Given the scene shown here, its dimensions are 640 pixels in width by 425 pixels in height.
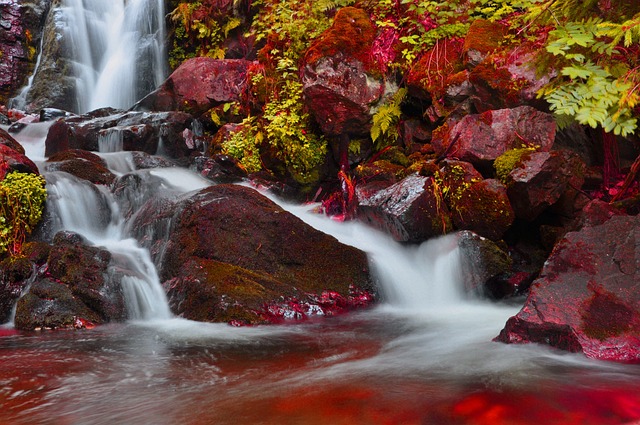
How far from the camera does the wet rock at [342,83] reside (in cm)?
842

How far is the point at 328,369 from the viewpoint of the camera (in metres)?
3.75

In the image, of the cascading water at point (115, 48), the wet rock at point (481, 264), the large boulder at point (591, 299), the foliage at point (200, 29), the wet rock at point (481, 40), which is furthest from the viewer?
the cascading water at point (115, 48)

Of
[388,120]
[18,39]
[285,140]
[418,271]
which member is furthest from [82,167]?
[18,39]

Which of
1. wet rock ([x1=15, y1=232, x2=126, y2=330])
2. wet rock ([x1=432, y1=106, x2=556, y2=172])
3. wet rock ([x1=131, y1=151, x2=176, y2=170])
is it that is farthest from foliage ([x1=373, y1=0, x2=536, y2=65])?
wet rock ([x1=15, y1=232, x2=126, y2=330])

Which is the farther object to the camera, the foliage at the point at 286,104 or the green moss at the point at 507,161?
the foliage at the point at 286,104

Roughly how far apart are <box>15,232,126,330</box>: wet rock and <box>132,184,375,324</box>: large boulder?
639 millimetres

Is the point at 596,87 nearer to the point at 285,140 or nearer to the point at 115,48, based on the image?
the point at 285,140

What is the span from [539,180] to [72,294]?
5868 mm

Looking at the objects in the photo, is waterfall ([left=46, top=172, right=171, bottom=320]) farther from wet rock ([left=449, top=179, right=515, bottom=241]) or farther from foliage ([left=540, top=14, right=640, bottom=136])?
foliage ([left=540, top=14, right=640, bottom=136])

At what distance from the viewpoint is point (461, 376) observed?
11.4 feet

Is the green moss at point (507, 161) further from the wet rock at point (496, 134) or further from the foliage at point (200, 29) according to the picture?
the foliage at point (200, 29)

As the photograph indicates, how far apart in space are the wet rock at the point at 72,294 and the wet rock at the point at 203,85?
19.4ft

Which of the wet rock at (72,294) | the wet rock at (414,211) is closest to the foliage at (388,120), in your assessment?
the wet rock at (414,211)

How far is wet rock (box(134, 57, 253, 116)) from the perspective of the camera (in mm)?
11172
